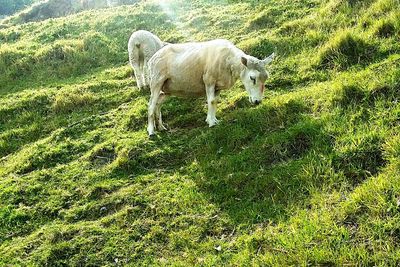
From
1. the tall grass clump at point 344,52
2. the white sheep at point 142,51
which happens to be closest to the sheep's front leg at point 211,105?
the tall grass clump at point 344,52

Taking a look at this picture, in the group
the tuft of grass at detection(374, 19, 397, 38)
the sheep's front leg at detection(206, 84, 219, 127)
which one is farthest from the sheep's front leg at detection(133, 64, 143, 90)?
the tuft of grass at detection(374, 19, 397, 38)

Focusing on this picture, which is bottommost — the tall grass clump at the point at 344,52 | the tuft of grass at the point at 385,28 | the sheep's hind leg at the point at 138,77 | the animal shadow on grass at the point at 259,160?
the sheep's hind leg at the point at 138,77

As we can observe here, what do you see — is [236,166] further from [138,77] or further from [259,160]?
[138,77]

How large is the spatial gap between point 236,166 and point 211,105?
2436 mm

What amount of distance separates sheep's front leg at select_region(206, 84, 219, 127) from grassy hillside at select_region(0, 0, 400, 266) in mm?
363

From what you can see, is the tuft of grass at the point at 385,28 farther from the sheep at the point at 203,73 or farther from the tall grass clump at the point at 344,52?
the sheep at the point at 203,73

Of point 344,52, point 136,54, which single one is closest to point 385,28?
point 344,52

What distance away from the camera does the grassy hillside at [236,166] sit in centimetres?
639

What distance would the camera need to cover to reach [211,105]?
10516mm

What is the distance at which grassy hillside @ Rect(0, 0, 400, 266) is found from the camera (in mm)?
6391

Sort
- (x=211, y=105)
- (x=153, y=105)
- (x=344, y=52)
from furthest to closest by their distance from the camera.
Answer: (x=344, y=52) < (x=153, y=105) < (x=211, y=105)

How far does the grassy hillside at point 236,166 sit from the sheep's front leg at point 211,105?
1.19 ft

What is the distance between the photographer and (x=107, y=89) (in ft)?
50.9

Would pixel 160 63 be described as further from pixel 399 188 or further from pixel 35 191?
pixel 399 188
